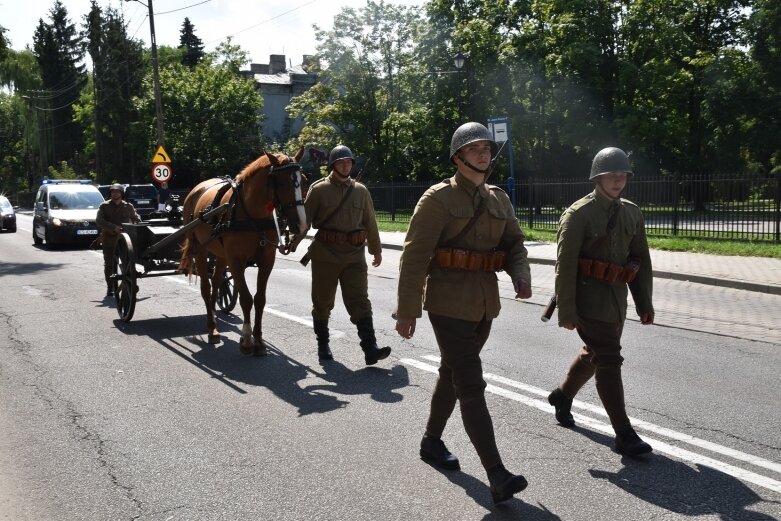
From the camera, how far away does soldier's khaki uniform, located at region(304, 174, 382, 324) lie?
24.8 feet

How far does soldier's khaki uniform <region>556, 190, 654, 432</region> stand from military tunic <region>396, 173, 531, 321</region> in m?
0.48

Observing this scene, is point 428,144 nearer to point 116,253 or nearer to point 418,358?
point 116,253

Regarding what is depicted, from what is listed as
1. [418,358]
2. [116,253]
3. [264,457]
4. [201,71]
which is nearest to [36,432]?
[264,457]

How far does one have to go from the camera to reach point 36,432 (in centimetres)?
562

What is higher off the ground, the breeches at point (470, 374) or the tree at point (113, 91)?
the tree at point (113, 91)

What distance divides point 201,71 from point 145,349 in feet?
164

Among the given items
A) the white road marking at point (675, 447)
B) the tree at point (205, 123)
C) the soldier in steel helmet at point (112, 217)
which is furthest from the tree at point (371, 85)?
the white road marking at point (675, 447)

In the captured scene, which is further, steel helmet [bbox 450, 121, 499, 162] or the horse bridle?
the horse bridle

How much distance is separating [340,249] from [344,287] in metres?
0.39

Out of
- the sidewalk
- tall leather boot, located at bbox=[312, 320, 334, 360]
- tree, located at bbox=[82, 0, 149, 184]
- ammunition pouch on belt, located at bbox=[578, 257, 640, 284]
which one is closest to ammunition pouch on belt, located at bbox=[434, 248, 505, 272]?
ammunition pouch on belt, located at bbox=[578, 257, 640, 284]

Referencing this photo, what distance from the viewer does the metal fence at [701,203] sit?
60.8 ft

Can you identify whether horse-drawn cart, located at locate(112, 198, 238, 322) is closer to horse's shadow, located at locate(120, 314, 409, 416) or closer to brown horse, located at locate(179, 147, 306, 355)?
horse's shadow, located at locate(120, 314, 409, 416)

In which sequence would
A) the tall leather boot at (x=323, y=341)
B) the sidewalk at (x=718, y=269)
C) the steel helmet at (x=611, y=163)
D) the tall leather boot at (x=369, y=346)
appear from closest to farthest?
1. the steel helmet at (x=611, y=163)
2. the tall leather boot at (x=369, y=346)
3. the tall leather boot at (x=323, y=341)
4. the sidewalk at (x=718, y=269)

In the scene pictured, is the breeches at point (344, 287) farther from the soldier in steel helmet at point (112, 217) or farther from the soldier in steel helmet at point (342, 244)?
the soldier in steel helmet at point (112, 217)
